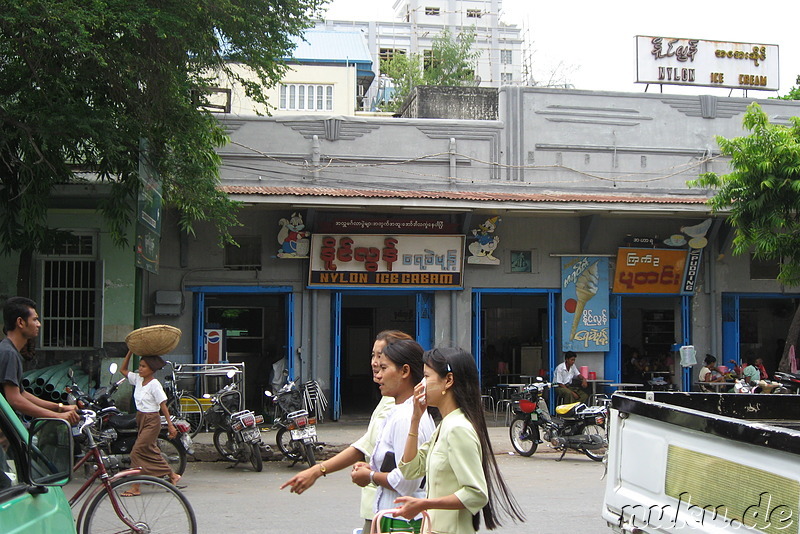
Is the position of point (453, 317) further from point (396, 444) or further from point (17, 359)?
point (396, 444)

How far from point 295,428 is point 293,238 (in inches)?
192

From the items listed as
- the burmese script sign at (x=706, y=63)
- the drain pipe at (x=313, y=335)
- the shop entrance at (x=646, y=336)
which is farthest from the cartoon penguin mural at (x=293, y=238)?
the burmese script sign at (x=706, y=63)

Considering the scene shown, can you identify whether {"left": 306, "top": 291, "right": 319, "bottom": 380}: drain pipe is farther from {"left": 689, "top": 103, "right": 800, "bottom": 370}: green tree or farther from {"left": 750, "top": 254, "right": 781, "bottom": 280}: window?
{"left": 750, "top": 254, "right": 781, "bottom": 280}: window

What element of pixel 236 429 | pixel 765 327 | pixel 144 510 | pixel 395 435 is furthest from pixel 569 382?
pixel 395 435

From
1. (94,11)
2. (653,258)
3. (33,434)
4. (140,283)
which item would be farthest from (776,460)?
(653,258)

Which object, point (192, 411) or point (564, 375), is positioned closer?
point (192, 411)

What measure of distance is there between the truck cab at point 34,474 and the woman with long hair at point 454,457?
138cm

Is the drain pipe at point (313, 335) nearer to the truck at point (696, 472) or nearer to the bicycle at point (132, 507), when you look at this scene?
the bicycle at point (132, 507)

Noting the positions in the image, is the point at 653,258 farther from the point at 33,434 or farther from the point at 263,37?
the point at 33,434

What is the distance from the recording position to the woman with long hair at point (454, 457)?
355 cm

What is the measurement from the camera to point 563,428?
11977 millimetres

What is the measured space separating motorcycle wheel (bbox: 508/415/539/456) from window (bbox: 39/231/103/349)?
21.7 feet

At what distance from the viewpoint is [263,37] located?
12227mm

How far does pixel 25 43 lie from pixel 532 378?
1177cm
